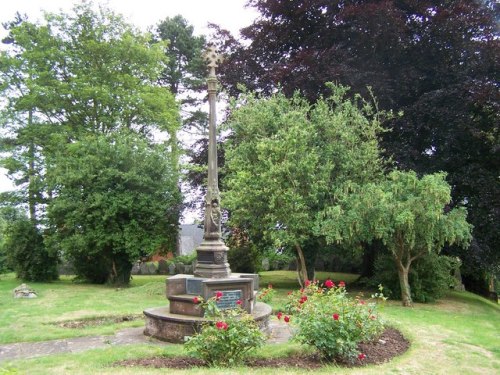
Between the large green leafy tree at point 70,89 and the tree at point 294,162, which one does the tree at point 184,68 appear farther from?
the tree at point 294,162

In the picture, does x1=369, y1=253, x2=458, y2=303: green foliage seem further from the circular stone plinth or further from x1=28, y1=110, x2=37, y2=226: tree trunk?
x1=28, y1=110, x2=37, y2=226: tree trunk

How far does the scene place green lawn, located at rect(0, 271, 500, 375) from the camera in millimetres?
6522

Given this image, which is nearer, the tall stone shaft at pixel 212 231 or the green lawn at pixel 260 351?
the green lawn at pixel 260 351

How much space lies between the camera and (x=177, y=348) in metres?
7.88

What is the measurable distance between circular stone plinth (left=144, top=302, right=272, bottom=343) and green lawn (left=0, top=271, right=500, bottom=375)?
535 mm

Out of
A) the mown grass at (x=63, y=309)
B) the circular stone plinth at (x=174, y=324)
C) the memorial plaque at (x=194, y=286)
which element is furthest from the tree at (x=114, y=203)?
the circular stone plinth at (x=174, y=324)

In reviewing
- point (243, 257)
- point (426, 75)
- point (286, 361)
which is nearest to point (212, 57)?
point (286, 361)

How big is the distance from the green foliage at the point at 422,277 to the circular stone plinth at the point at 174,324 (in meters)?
8.35

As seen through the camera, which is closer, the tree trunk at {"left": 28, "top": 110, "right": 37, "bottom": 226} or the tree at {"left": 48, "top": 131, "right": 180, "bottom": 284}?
the tree at {"left": 48, "top": 131, "right": 180, "bottom": 284}

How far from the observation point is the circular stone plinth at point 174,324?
851 centimetres

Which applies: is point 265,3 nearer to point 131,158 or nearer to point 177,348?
point 131,158

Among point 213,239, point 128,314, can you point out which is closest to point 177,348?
point 213,239

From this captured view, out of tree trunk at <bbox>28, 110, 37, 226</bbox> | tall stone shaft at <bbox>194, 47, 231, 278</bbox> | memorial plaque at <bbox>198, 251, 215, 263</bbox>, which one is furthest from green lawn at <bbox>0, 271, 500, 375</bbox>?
tree trunk at <bbox>28, 110, 37, 226</bbox>

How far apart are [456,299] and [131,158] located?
15.4 meters
